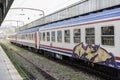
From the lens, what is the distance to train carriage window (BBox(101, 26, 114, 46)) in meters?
11.1

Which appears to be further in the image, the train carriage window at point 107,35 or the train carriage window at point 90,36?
the train carriage window at point 90,36

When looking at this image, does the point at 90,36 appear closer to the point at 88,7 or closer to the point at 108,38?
the point at 108,38

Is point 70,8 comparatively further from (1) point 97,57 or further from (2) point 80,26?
(1) point 97,57

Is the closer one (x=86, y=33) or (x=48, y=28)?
(x=86, y=33)

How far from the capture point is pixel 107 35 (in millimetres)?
11453

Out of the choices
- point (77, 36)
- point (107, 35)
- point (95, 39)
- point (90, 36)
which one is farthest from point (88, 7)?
point (107, 35)

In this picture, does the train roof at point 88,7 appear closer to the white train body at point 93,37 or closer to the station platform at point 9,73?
the white train body at point 93,37

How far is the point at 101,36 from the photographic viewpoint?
39.3ft

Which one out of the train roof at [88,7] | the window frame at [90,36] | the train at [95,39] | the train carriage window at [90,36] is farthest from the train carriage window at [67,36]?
the train carriage window at [90,36]

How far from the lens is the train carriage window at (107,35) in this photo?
11.1 m

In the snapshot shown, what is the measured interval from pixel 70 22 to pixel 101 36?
180 inches

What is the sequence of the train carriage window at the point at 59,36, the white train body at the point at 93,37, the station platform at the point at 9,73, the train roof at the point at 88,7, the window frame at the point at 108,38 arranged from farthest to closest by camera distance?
the train carriage window at the point at 59,36 → the train roof at the point at 88,7 → the station platform at the point at 9,73 → the window frame at the point at 108,38 → the white train body at the point at 93,37

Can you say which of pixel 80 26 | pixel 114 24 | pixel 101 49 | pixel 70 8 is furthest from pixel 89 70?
pixel 70 8

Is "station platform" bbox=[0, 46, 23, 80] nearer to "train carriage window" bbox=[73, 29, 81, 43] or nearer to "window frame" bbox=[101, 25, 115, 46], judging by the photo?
"train carriage window" bbox=[73, 29, 81, 43]
